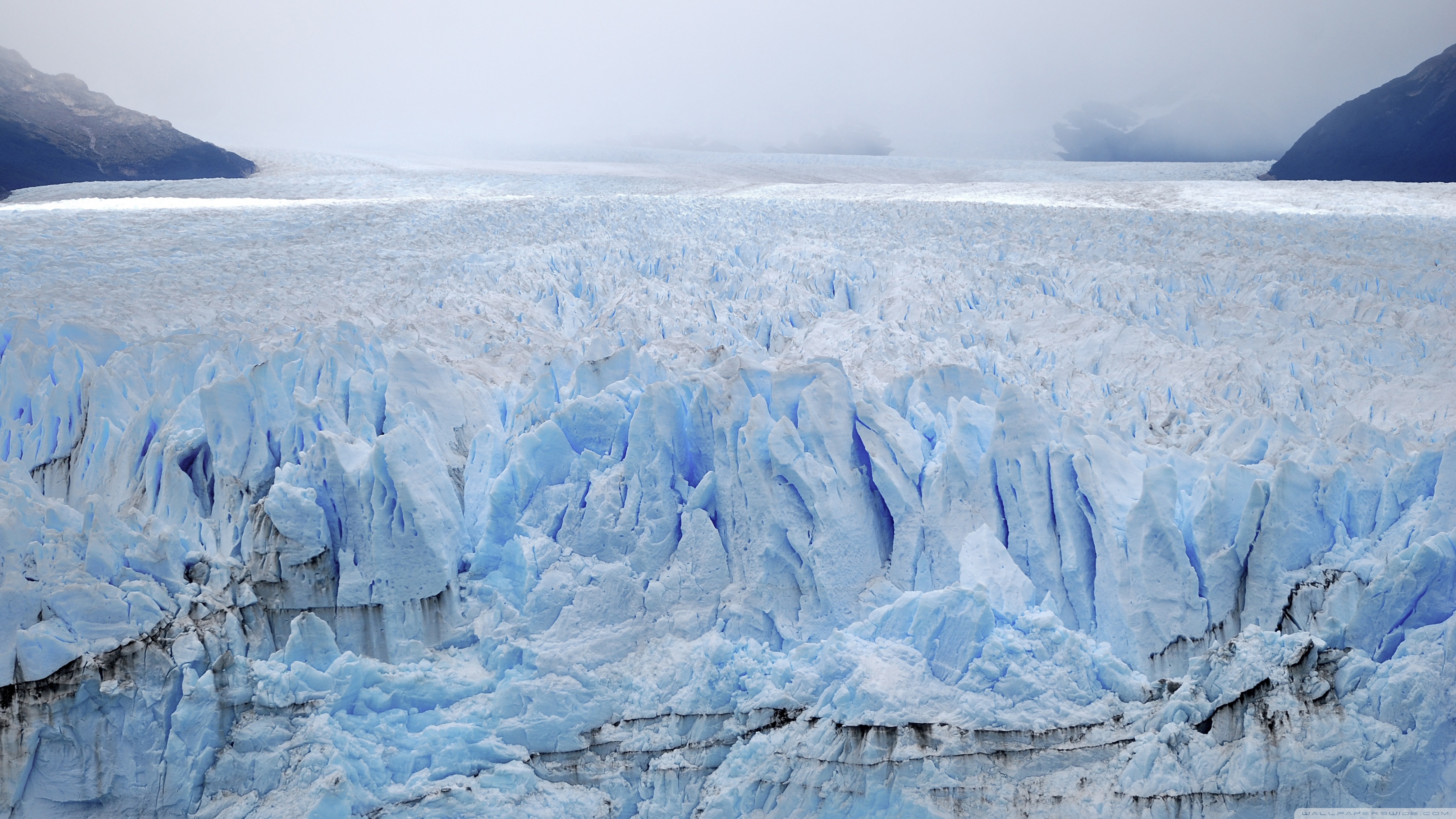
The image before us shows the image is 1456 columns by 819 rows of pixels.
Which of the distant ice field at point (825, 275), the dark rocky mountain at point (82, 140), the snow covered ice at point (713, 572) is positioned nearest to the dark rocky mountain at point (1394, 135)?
the distant ice field at point (825, 275)

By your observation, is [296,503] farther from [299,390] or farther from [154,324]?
[154,324]

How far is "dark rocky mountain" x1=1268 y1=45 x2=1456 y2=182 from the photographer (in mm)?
12398

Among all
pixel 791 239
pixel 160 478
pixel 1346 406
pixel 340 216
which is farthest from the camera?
pixel 340 216

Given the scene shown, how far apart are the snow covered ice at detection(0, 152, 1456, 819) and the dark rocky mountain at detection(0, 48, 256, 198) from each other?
363 inches

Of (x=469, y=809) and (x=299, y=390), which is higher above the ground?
(x=299, y=390)

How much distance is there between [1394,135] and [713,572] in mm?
14265

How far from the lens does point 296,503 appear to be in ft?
11.3

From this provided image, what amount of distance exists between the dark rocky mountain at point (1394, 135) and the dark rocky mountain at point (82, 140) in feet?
53.8

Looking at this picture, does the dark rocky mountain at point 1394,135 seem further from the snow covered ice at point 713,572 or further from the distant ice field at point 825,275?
the snow covered ice at point 713,572

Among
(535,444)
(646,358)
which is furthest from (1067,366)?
(535,444)

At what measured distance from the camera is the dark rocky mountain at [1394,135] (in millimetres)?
12398

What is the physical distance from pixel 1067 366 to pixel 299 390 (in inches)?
155

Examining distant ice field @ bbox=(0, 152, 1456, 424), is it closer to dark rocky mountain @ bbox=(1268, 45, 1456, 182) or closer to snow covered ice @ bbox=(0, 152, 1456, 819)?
snow covered ice @ bbox=(0, 152, 1456, 819)

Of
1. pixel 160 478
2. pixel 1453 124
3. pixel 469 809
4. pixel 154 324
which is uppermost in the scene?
pixel 1453 124
